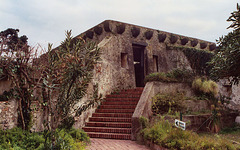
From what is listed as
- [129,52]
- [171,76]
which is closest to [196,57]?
[129,52]

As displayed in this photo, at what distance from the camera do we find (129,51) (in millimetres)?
13773

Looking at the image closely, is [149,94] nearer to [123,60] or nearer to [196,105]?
[196,105]

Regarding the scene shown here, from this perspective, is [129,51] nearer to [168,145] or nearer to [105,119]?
[105,119]

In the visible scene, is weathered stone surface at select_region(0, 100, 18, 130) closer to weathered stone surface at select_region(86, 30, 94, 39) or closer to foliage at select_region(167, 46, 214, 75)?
weathered stone surface at select_region(86, 30, 94, 39)

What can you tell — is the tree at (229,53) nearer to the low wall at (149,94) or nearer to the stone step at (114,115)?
the low wall at (149,94)

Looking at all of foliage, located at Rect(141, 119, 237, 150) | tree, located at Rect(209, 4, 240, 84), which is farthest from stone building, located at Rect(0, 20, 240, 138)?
tree, located at Rect(209, 4, 240, 84)

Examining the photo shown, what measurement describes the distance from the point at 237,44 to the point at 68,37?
5717 millimetres

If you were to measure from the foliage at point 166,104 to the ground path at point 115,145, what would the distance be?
215 centimetres

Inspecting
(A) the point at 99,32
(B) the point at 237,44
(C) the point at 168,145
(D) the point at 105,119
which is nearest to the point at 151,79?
(D) the point at 105,119

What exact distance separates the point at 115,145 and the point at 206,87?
646cm

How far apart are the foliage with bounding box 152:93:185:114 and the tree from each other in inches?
75.5

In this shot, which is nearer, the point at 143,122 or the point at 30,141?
the point at 30,141

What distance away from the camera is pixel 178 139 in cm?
584

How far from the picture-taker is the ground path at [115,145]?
638 cm
